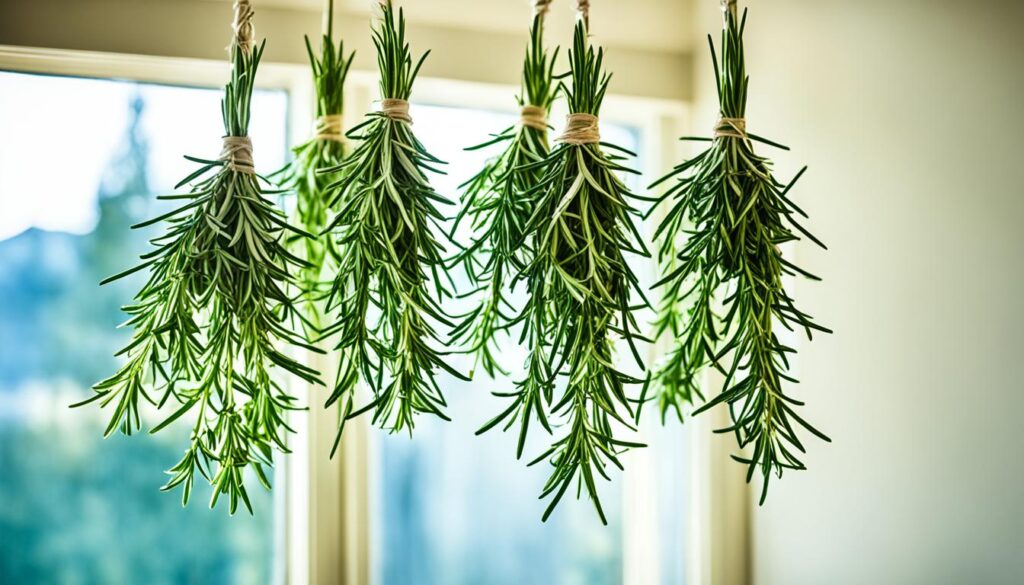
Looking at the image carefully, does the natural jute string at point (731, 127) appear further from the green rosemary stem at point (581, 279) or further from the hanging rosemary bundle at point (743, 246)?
the green rosemary stem at point (581, 279)

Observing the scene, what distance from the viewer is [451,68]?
56.5 inches

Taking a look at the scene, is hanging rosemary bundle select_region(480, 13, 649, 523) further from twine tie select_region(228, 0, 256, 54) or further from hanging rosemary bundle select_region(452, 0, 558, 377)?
twine tie select_region(228, 0, 256, 54)

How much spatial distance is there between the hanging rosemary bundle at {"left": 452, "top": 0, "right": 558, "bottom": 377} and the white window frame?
1.19 ft

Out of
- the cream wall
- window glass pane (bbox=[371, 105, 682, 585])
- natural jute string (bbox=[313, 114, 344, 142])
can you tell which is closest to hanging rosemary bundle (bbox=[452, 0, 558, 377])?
natural jute string (bbox=[313, 114, 344, 142])

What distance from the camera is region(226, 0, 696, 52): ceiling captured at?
4.65 ft

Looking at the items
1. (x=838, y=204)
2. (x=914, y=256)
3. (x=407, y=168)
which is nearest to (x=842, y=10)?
(x=838, y=204)

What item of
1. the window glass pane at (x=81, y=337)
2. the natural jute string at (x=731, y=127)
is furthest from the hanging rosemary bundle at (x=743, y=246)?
the window glass pane at (x=81, y=337)

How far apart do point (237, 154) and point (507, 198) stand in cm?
32

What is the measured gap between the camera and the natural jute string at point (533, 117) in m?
1.09

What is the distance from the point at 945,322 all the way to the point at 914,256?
0.10 meters

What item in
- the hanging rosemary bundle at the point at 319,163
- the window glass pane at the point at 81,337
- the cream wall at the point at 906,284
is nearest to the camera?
the cream wall at the point at 906,284

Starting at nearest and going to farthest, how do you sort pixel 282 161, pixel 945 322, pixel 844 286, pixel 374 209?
pixel 374 209 < pixel 945 322 < pixel 844 286 < pixel 282 161

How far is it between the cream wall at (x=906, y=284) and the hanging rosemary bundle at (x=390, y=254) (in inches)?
25.5

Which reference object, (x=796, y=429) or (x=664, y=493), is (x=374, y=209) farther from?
(x=664, y=493)
